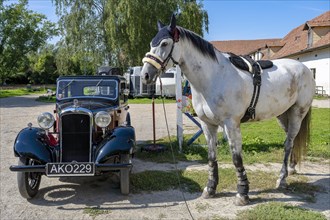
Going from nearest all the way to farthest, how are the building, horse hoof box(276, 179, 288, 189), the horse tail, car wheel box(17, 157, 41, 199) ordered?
1. car wheel box(17, 157, 41, 199)
2. horse hoof box(276, 179, 288, 189)
3. the horse tail
4. the building

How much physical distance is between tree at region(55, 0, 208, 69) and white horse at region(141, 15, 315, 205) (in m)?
21.4

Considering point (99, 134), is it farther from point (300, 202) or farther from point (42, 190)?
point (300, 202)

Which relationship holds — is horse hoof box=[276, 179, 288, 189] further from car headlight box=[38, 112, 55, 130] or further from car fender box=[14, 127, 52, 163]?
car headlight box=[38, 112, 55, 130]

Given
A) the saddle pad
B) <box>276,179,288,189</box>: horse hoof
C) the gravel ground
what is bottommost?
the gravel ground

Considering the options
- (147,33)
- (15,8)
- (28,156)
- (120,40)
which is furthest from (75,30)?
(28,156)

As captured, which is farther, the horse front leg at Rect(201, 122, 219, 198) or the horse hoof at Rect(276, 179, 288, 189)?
the horse hoof at Rect(276, 179, 288, 189)

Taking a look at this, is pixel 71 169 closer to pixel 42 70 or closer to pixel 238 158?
pixel 238 158

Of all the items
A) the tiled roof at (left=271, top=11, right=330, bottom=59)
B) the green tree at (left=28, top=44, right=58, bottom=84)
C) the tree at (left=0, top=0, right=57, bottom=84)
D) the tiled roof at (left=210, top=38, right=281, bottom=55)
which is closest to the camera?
the tiled roof at (left=271, top=11, right=330, bottom=59)

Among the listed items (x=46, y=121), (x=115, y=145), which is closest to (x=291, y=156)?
(x=115, y=145)

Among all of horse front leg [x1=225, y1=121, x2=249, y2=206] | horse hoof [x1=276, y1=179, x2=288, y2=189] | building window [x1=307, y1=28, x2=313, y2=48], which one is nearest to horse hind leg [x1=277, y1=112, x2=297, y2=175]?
horse hoof [x1=276, y1=179, x2=288, y2=189]

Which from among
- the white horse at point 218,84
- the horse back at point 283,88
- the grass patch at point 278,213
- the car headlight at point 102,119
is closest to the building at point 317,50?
the horse back at point 283,88

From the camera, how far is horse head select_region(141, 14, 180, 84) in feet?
12.7

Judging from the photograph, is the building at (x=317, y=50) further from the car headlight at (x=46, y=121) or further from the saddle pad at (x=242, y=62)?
the car headlight at (x=46, y=121)

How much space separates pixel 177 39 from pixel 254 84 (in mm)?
1326
